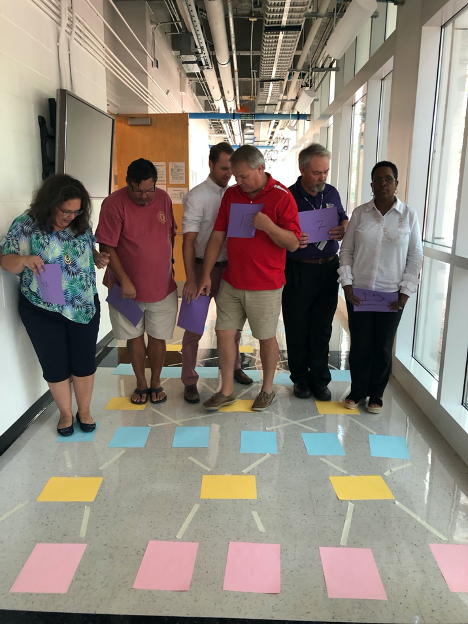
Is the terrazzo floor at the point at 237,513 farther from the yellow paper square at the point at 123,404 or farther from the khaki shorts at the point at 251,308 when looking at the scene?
the khaki shorts at the point at 251,308

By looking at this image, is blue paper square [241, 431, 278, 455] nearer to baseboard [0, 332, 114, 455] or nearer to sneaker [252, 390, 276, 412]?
sneaker [252, 390, 276, 412]

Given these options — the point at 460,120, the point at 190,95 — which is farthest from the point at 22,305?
the point at 190,95

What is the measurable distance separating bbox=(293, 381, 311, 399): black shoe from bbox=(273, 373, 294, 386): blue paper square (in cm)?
18

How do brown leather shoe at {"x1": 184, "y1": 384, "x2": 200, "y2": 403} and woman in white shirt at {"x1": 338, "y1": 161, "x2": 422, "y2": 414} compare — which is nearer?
woman in white shirt at {"x1": 338, "y1": 161, "x2": 422, "y2": 414}

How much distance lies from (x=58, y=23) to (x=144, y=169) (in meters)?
1.66

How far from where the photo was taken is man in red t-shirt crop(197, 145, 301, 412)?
2555 mm

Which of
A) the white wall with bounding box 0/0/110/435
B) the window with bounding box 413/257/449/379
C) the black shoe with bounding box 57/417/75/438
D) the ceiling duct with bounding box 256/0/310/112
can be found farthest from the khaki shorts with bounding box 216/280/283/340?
the ceiling duct with bounding box 256/0/310/112

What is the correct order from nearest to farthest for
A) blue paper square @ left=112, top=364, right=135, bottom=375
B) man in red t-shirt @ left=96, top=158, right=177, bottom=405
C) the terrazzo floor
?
the terrazzo floor
man in red t-shirt @ left=96, top=158, right=177, bottom=405
blue paper square @ left=112, top=364, right=135, bottom=375

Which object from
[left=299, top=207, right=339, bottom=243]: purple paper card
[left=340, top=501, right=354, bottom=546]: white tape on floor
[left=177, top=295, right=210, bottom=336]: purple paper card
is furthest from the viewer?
[left=177, top=295, right=210, bottom=336]: purple paper card

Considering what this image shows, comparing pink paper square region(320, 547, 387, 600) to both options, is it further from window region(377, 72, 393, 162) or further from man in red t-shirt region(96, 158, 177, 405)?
window region(377, 72, 393, 162)

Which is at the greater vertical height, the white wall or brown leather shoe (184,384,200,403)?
the white wall

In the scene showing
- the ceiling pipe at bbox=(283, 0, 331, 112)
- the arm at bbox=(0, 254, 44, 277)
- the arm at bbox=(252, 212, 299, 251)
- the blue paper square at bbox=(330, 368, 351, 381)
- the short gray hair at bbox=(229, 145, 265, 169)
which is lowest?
the blue paper square at bbox=(330, 368, 351, 381)

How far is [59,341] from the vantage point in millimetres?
2521

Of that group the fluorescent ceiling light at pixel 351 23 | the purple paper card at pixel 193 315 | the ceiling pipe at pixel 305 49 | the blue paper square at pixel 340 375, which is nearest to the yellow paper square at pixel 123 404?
the purple paper card at pixel 193 315
